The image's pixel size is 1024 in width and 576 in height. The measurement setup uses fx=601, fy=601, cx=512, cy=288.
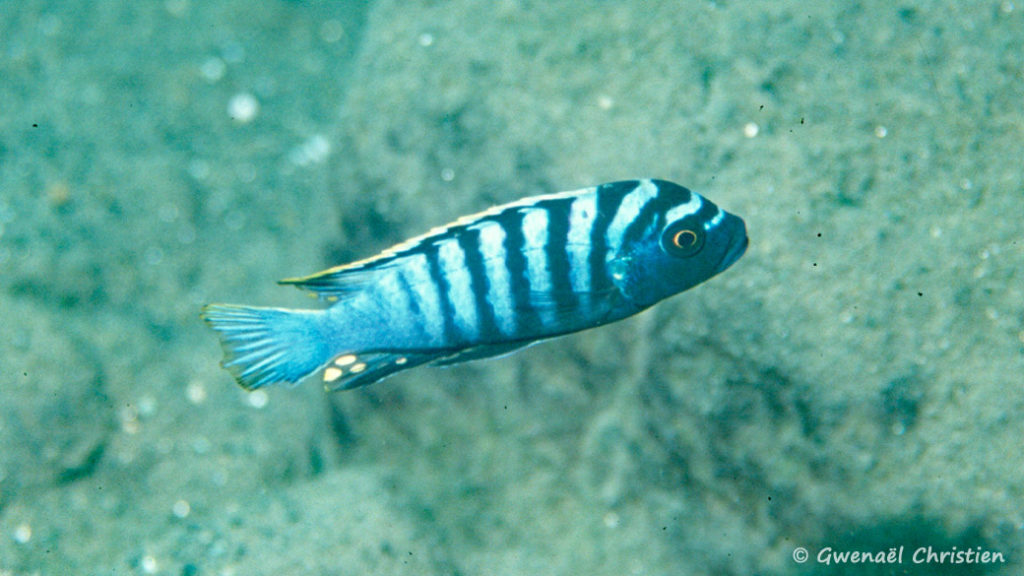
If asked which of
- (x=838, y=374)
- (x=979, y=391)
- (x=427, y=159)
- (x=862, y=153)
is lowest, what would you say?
(x=979, y=391)

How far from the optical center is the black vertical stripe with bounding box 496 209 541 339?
2.18 meters

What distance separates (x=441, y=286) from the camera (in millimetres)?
2260

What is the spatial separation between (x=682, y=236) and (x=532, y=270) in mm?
558

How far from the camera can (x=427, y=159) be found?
4.16 meters

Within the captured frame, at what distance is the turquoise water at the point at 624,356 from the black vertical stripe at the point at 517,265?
1.53 meters

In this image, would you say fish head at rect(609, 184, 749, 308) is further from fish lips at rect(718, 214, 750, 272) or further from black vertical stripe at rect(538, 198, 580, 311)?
black vertical stripe at rect(538, 198, 580, 311)

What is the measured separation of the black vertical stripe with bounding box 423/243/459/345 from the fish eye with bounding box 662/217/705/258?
818 mm

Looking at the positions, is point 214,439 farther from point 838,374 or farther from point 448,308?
point 838,374

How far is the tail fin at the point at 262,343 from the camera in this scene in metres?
2.45

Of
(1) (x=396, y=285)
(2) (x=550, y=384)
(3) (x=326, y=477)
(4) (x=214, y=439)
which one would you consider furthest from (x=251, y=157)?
(1) (x=396, y=285)

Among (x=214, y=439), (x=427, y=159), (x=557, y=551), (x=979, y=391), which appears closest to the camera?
(x=979, y=391)

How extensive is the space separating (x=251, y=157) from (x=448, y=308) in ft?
18.8

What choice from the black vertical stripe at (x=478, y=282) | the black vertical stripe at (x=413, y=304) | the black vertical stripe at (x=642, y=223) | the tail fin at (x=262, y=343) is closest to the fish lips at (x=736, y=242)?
the black vertical stripe at (x=642, y=223)

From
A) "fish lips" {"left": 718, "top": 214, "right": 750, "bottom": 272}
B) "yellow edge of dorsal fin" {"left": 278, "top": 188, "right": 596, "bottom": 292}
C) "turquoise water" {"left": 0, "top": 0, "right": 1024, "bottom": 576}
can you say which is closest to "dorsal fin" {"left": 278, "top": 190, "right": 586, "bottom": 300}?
"yellow edge of dorsal fin" {"left": 278, "top": 188, "right": 596, "bottom": 292}
